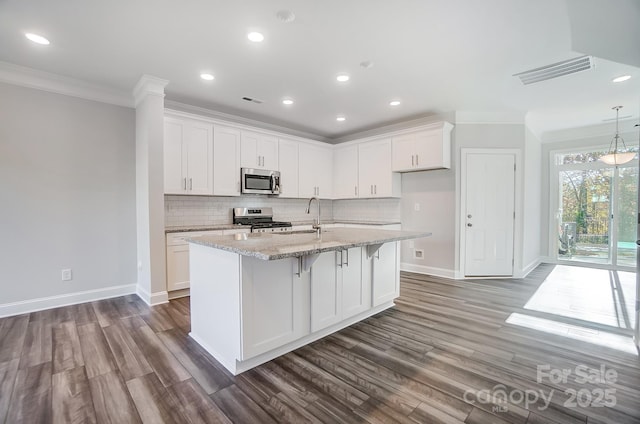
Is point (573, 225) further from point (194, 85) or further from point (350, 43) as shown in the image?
point (194, 85)

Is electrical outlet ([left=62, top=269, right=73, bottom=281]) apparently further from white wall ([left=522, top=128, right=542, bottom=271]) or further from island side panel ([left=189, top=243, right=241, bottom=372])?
white wall ([left=522, top=128, right=542, bottom=271])

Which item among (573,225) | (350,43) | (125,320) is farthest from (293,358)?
(573,225)

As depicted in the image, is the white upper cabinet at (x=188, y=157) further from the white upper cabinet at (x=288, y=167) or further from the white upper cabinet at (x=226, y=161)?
the white upper cabinet at (x=288, y=167)

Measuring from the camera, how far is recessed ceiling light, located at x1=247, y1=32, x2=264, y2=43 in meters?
2.50

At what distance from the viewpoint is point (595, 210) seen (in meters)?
5.62

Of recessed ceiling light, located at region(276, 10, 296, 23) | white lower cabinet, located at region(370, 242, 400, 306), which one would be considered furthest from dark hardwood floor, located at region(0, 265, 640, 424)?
recessed ceiling light, located at region(276, 10, 296, 23)

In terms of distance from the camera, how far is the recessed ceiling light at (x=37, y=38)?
2.52 meters

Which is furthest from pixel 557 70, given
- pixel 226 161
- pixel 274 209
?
pixel 274 209

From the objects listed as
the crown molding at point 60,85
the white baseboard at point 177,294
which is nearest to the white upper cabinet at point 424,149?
the white baseboard at point 177,294

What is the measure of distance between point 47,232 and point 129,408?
277cm

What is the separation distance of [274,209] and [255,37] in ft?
10.8

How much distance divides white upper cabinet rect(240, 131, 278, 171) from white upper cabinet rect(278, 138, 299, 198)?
0.13 meters

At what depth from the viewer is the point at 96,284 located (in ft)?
12.0

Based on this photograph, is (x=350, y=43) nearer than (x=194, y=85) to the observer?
Yes
